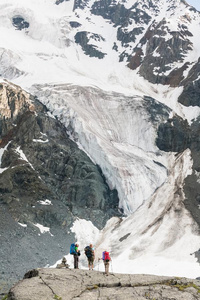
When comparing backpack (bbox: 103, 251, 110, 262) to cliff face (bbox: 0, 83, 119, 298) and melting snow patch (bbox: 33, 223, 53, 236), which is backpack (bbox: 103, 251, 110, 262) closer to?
cliff face (bbox: 0, 83, 119, 298)

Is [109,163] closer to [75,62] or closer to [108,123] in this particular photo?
[108,123]

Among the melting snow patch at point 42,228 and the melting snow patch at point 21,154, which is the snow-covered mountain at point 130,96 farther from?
the melting snow patch at point 21,154

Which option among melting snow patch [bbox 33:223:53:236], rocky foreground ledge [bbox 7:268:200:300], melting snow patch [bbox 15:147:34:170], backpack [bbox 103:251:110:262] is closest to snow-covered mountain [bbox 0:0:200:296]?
melting snow patch [bbox 33:223:53:236]

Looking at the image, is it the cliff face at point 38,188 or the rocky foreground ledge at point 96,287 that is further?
the cliff face at point 38,188

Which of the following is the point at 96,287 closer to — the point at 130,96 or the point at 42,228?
the point at 42,228

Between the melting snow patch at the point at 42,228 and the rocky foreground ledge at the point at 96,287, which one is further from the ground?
the rocky foreground ledge at the point at 96,287

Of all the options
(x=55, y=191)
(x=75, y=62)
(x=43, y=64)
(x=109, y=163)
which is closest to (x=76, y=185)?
(x=55, y=191)

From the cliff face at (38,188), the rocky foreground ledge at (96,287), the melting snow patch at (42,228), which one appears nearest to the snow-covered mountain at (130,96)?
the cliff face at (38,188)
